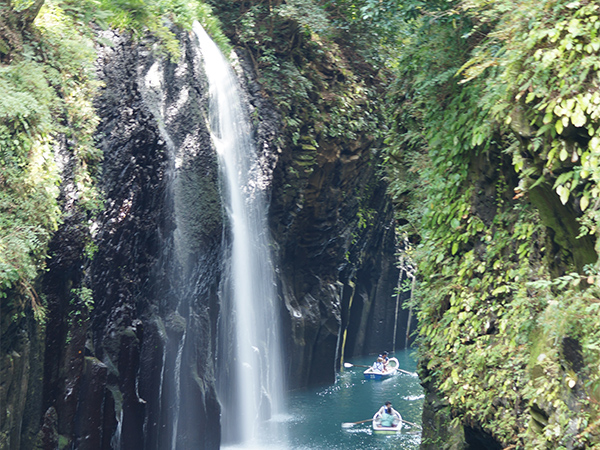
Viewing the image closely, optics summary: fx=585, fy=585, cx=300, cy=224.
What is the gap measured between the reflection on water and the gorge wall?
1.93 m

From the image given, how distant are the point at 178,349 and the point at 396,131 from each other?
683 cm

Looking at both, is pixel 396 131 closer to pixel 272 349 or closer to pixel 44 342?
pixel 44 342

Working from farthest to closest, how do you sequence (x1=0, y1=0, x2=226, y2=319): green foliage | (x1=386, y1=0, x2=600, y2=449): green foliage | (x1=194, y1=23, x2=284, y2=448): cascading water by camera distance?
(x1=194, y1=23, x2=284, y2=448): cascading water → (x1=0, y1=0, x2=226, y2=319): green foliage → (x1=386, y1=0, x2=600, y2=449): green foliage

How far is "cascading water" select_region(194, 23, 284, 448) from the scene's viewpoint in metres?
15.4

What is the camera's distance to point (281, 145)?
1702 centimetres

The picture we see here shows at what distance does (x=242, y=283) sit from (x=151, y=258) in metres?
5.04

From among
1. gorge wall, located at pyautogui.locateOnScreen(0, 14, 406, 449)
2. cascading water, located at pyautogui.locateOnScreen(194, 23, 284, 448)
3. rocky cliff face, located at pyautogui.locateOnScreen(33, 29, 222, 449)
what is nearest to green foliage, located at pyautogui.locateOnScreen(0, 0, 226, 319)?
gorge wall, located at pyautogui.locateOnScreen(0, 14, 406, 449)

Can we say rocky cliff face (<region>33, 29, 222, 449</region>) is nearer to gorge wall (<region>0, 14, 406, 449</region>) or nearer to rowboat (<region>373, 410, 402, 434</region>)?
gorge wall (<region>0, 14, 406, 449</region>)

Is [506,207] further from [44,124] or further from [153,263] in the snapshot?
[153,263]

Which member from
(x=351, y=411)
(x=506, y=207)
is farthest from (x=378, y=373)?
(x=506, y=207)

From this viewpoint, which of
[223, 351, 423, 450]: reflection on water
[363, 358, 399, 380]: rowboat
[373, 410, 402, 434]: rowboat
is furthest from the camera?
[363, 358, 399, 380]: rowboat

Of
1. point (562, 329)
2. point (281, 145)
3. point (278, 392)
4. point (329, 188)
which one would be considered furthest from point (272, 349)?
point (562, 329)

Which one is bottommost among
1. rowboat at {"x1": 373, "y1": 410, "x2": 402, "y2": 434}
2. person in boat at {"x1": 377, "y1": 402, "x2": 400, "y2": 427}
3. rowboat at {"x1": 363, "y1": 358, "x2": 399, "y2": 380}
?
rowboat at {"x1": 373, "y1": 410, "x2": 402, "y2": 434}

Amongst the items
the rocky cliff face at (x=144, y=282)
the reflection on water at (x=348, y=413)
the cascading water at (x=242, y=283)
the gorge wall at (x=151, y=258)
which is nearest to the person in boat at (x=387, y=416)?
the reflection on water at (x=348, y=413)
